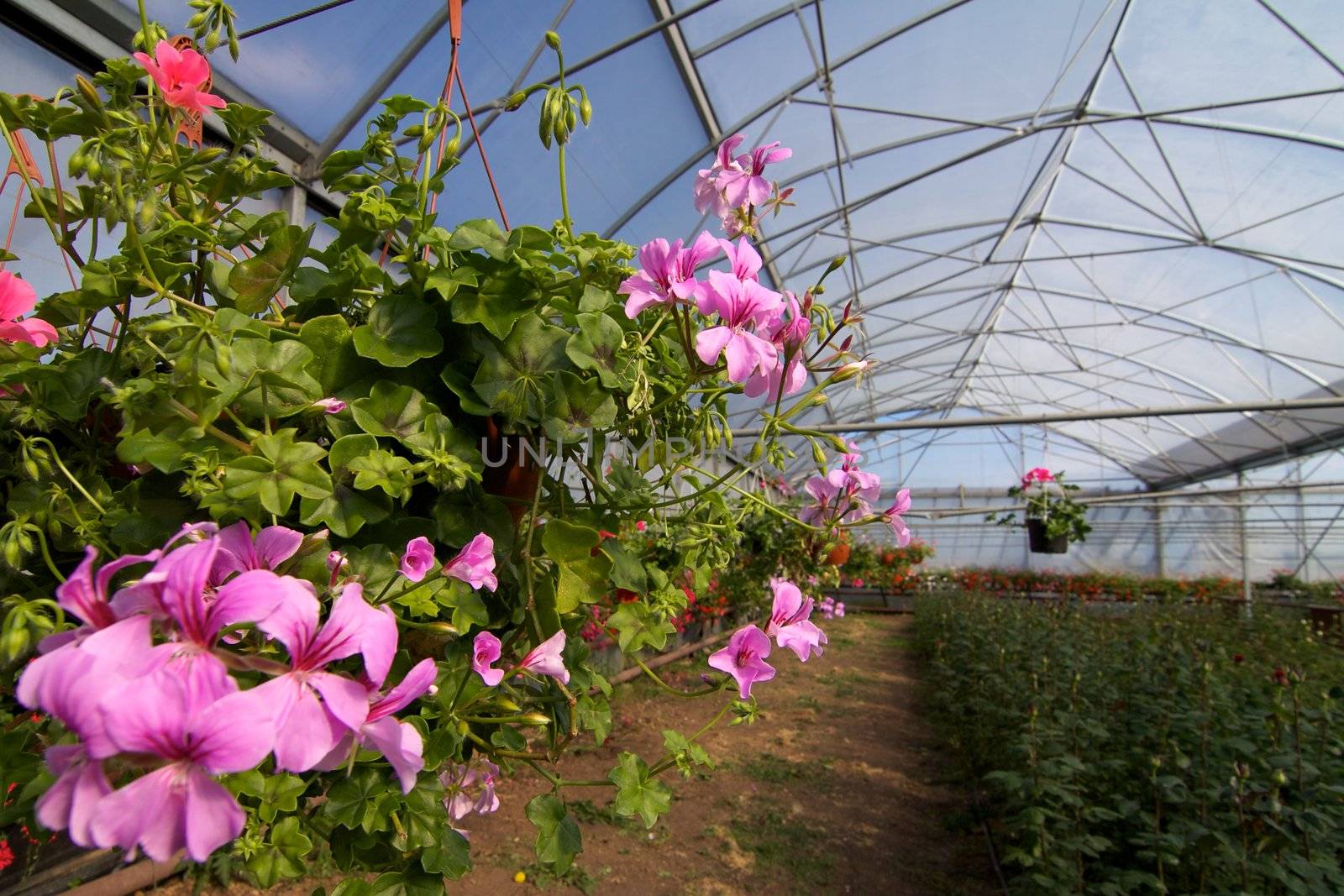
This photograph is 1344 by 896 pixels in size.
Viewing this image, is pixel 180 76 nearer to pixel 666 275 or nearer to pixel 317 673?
pixel 666 275

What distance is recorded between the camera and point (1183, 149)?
5.49m

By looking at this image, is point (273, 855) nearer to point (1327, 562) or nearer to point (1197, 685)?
point (1197, 685)

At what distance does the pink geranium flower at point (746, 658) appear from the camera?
697 mm

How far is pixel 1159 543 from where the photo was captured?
17094 millimetres

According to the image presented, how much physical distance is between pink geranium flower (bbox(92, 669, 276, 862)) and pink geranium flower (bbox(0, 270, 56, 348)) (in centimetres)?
60

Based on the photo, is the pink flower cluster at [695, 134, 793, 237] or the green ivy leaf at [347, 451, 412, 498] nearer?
the green ivy leaf at [347, 451, 412, 498]

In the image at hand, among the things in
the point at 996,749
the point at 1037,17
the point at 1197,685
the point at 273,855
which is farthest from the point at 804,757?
the point at 1037,17

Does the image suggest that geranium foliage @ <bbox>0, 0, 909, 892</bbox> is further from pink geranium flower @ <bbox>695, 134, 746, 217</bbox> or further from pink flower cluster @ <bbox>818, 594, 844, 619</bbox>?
pink flower cluster @ <bbox>818, 594, 844, 619</bbox>

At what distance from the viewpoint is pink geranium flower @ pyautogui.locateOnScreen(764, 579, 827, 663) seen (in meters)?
0.71

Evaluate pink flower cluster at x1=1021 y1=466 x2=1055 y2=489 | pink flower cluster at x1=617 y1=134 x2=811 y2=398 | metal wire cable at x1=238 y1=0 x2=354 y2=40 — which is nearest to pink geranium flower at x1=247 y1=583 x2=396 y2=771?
pink flower cluster at x1=617 y1=134 x2=811 y2=398

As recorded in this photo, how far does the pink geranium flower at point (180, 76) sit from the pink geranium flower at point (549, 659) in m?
0.56

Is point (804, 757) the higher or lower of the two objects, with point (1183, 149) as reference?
lower

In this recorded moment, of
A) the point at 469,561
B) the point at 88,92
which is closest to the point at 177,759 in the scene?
the point at 469,561

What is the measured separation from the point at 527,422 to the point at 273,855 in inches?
16.8
